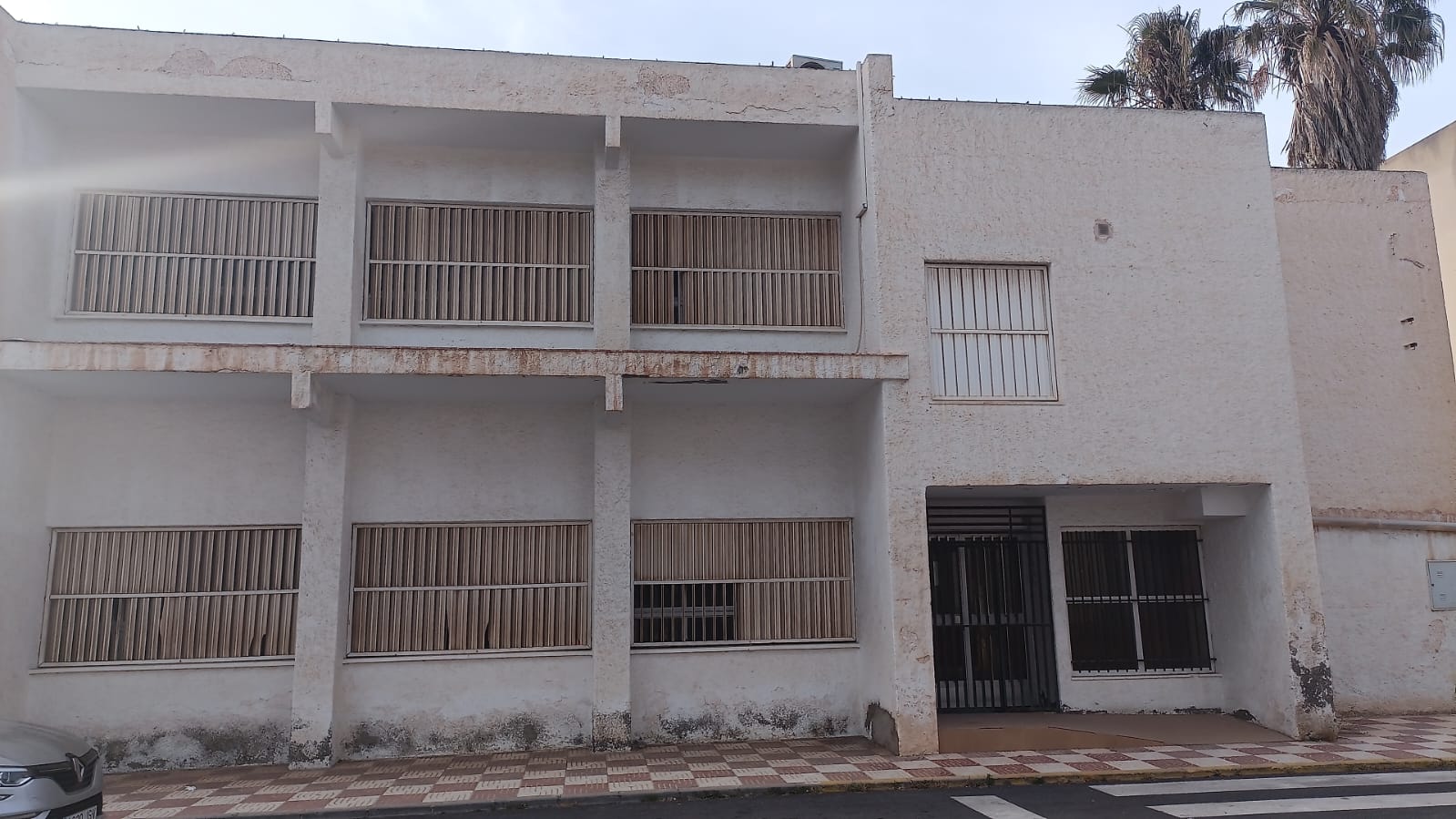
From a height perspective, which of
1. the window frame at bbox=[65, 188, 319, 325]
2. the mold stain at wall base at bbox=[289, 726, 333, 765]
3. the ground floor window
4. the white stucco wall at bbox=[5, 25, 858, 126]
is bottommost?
the mold stain at wall base at bbox=[289, 726, 333, 765]

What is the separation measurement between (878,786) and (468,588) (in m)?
4.77

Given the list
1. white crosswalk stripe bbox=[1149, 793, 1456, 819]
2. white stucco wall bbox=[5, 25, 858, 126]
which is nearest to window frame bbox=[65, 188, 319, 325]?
white stucco wall bbox=[5, 25, 858, 126]

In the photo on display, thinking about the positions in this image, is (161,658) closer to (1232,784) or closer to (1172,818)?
(1172,818)

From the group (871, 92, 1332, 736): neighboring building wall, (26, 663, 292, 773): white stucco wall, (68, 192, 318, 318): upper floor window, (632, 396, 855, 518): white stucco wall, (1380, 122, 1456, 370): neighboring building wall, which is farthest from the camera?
(1380, 122, 1456, 370): neighboring building wall

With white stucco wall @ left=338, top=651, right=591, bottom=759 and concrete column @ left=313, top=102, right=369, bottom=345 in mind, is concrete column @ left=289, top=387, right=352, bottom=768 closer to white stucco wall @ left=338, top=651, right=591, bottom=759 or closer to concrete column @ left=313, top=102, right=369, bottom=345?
white stucco wall @ left=338, top=651, right=591, bottom=759

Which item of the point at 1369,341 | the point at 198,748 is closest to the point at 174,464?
the point at 198,748

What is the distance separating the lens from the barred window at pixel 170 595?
952cm

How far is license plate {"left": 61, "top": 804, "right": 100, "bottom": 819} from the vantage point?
18.9ft

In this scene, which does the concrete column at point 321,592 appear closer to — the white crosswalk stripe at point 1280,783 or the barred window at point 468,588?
the barred window at point 468,588

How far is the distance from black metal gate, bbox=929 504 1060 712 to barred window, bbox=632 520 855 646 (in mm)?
1309

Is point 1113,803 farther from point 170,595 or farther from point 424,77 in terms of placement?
point 424,77

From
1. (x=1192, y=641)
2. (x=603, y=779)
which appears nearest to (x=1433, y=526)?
(x=1192, y=641)

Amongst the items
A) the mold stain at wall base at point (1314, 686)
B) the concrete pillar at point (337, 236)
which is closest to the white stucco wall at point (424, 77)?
the concrete pillar at point (337, 236)

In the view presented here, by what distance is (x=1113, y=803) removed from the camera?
7.47 meters
